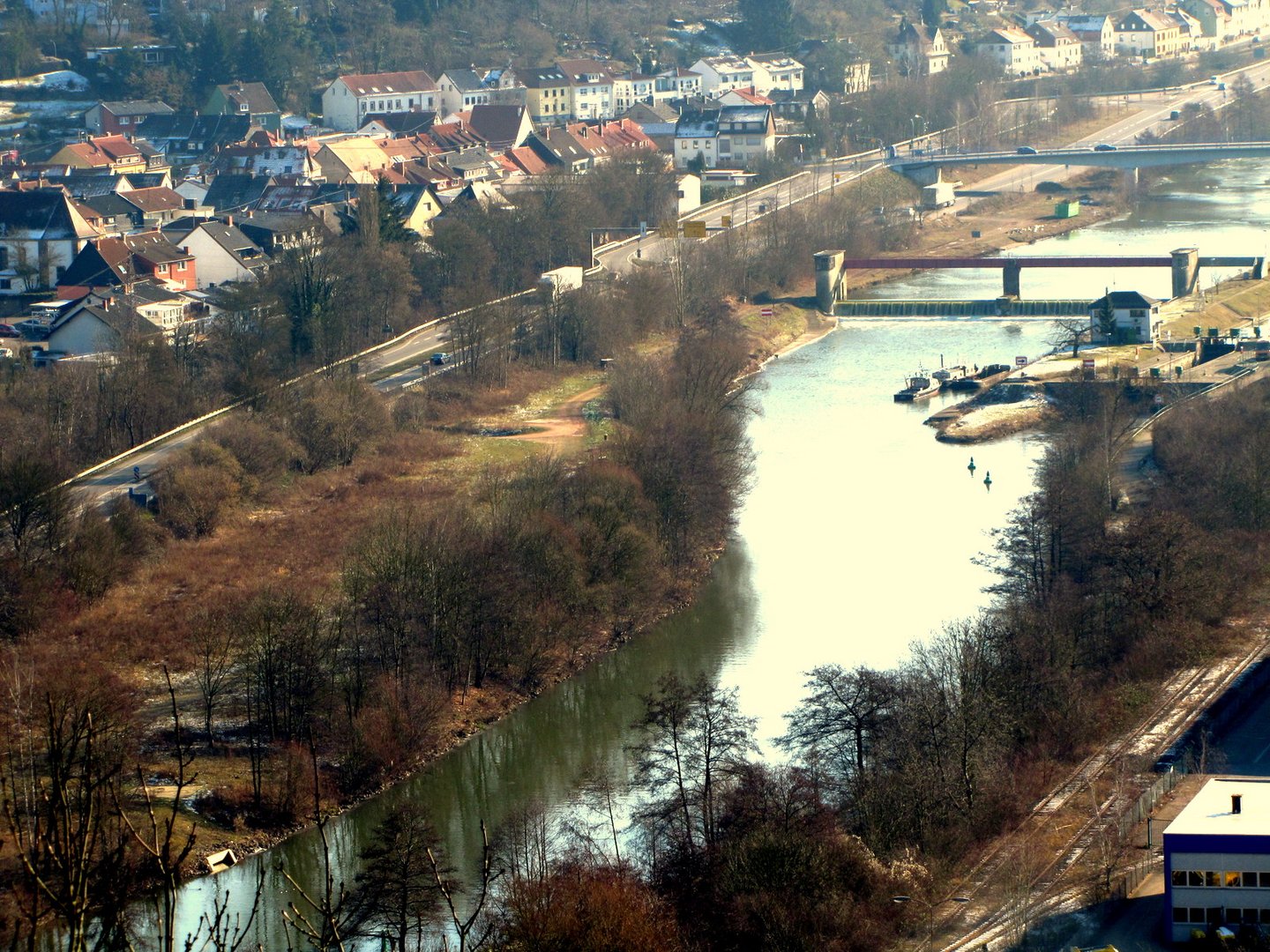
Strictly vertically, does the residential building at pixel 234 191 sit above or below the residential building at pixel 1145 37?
below

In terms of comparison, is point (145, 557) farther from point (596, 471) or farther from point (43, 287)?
point (43, 287)

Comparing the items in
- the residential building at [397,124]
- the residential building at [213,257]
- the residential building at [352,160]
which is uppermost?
the residential building at [397,124]

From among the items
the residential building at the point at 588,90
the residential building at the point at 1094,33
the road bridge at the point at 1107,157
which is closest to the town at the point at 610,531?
the road bridge at the point at 1107,157

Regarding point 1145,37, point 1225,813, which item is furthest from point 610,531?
point 1145,37

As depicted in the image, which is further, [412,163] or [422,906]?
[412,163]

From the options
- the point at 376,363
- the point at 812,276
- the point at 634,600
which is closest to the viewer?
the point at 634,600

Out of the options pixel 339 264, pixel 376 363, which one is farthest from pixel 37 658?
pixel 339 264

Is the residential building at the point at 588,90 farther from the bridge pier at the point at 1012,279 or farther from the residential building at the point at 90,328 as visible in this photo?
the residential building at the point at 90,328
